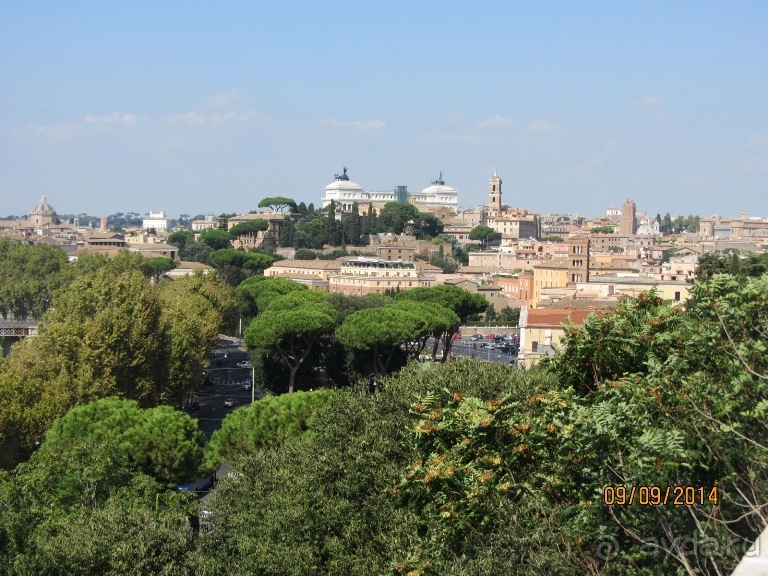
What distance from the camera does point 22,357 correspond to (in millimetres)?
22984

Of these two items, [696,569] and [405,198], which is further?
[405,198]

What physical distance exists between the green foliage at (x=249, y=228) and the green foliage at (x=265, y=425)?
72215mm

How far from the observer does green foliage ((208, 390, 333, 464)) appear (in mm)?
18484

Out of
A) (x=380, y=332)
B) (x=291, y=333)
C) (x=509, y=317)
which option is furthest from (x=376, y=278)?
(x=380, y=332)

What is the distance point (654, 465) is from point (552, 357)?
4109 millimetres

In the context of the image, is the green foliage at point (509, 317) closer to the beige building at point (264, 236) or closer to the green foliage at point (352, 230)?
the green foliage at point (352, 230)

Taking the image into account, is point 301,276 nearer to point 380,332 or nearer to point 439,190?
point 380,332

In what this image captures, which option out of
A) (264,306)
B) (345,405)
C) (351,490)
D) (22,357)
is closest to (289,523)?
(351,490)

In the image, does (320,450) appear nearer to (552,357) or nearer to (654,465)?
(552,357)

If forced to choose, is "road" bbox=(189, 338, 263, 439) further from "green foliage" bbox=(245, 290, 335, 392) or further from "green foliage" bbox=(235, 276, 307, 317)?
"green foliage" bbox=(235, 276, 307, 317)

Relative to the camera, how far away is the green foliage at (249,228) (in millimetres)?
90688

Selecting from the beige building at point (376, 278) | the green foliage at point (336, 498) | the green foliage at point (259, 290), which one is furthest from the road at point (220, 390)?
the beige building at point (376, 278)
